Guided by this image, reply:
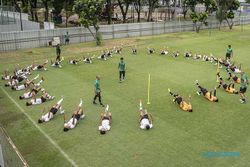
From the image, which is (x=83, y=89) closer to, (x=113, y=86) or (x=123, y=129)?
(x=113, y=86)

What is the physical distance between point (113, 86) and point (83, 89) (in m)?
2.17

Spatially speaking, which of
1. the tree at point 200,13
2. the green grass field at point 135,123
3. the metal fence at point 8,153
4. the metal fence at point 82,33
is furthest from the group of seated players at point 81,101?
the tree at point 200,13

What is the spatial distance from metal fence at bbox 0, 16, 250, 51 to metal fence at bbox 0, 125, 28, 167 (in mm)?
26165

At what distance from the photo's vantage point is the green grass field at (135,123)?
12.9m

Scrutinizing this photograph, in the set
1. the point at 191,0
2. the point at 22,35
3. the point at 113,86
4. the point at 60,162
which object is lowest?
the point at 60,162

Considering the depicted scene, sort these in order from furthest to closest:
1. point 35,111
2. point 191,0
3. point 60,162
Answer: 1. point 191,0
2. point 35,111
3. point 60,162

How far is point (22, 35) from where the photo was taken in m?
35.7

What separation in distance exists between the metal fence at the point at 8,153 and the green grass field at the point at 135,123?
6.54 ft

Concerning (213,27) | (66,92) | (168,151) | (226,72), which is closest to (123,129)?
(168,151)

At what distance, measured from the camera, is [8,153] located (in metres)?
10.1

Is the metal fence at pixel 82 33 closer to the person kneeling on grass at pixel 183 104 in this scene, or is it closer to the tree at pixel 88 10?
the tree at pixel 88 10

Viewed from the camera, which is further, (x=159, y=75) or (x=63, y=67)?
(x=63, y=67)

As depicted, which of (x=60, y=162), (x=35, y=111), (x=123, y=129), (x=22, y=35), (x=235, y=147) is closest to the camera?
(x=60, y=162)

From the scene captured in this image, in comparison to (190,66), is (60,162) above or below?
below
